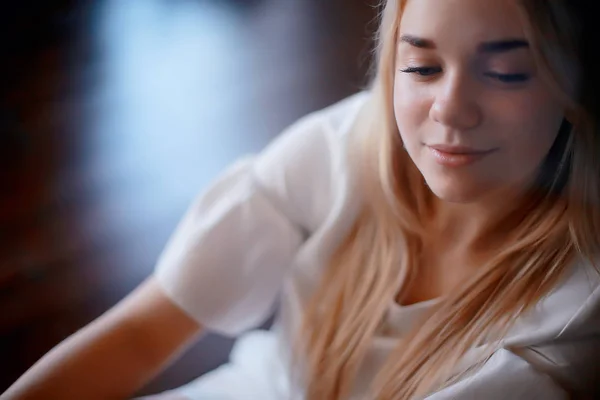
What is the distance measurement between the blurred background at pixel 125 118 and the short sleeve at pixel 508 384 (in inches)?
12.1

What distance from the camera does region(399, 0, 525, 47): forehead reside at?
0.37m

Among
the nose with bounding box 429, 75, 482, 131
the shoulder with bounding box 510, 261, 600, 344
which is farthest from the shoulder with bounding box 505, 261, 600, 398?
the nose with bounding box 429, 75, 482, 131

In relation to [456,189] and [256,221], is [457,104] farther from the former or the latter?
[256,221]

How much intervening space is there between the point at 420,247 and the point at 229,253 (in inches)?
5.6

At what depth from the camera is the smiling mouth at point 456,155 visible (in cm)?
41

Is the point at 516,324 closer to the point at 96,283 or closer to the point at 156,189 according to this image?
the point at 96,283

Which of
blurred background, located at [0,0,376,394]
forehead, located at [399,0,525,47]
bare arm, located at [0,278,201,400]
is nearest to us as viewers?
forehead, located at [399,0,525,47]

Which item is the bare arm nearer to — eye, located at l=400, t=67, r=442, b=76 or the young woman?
the young woman

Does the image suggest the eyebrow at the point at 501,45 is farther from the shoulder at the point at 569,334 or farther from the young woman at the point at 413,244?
the shoulder at the point at 569,334

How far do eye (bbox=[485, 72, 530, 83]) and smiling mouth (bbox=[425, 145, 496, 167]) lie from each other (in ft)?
0.14

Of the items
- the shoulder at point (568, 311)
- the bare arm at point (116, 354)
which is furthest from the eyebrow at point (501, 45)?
the bare arm at point (116, 354)

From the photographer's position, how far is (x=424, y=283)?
516 mm

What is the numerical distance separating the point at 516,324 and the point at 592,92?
0.15 meters

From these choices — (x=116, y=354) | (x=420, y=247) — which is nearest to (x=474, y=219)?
(x=420, y=247)
